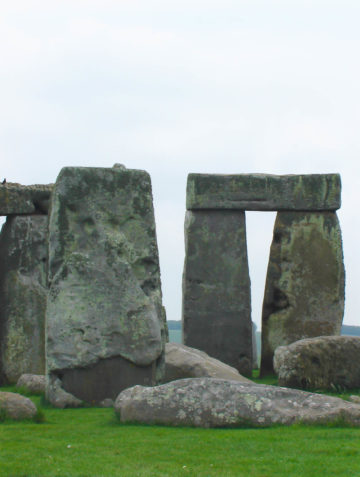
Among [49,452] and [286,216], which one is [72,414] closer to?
[49,452]

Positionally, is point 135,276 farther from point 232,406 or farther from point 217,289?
point 217,289

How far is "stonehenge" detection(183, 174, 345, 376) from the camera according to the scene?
1920cm

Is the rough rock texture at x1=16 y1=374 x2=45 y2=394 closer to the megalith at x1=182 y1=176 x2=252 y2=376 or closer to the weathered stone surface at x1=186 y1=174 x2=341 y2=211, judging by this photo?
the megalith at x1=182 y1=176 x2=252 y2=376

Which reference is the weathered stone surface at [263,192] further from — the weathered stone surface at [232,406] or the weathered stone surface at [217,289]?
the weathered stone surface at [232,406]

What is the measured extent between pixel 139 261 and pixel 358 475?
5082 mm

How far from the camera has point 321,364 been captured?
13.4 m

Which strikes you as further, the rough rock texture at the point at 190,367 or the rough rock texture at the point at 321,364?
the rough rock texture at the point at 190,367

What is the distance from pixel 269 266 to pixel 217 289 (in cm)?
116

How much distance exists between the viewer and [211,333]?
19250 mm

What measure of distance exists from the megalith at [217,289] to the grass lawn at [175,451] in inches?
355

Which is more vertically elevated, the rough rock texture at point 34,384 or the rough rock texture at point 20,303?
the rough rock texture at point 20,303

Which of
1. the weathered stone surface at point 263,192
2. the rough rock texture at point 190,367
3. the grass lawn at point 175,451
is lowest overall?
the grass lawn at point 175,451

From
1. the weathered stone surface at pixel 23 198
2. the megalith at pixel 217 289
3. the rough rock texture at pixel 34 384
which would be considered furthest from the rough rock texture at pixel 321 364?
the weathered stone surface at pixel 23 198

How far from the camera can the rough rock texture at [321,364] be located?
43.6 feet
